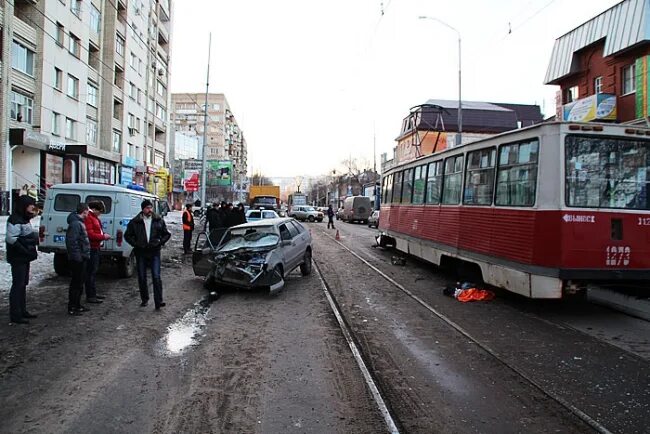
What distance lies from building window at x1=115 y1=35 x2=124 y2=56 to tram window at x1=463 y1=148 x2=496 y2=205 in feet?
125

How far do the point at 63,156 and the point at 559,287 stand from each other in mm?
31644

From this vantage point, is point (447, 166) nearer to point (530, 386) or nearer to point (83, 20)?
point (530, 386)

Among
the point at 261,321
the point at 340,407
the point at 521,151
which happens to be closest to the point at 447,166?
the point at 521,151

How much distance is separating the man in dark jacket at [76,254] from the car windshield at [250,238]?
115 inches

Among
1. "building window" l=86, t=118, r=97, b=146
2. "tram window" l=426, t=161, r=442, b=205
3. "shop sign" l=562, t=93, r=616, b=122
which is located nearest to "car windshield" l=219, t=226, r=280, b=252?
"tram window" l=426, t=161, r=442, b=205

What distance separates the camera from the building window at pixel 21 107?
26266 millimetres

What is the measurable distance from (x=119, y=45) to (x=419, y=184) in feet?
119

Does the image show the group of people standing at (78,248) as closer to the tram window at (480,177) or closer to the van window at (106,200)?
the van window at (106,200)

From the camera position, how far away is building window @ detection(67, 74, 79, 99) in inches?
1267

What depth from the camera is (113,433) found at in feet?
12.2

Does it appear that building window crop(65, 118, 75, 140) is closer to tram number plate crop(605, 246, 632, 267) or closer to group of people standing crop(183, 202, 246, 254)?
group of people standing crop(183, 202, 246, 254)

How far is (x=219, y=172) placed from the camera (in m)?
64.4

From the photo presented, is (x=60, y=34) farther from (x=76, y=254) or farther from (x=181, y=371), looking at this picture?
(x=181, y=371)

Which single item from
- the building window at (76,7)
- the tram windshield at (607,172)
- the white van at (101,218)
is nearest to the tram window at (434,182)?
the tram windshield at (607,172)
